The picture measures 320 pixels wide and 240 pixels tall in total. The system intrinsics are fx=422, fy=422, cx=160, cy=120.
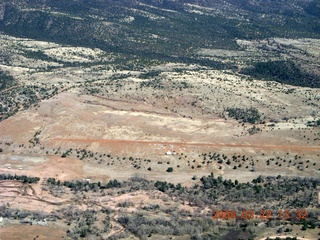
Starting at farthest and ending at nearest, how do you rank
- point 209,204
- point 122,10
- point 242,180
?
point 122,10, point 242,180, point 209,204

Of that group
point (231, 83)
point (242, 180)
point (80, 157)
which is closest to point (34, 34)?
point (231, 83)

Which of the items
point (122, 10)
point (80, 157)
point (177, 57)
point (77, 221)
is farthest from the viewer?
point (122, 10)

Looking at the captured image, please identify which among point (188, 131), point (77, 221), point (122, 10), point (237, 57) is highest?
point (122, 10)

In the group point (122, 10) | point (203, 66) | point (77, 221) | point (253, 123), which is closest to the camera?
point (77, 221)

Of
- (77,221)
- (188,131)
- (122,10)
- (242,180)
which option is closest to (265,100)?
(188,131)

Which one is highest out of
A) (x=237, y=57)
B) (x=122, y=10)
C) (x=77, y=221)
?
(x=122, y=10)

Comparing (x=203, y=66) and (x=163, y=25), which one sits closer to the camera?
(x=203, y=66)

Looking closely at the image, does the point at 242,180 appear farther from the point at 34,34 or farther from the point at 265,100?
the point at 34,34

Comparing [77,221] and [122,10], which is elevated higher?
[122,10]

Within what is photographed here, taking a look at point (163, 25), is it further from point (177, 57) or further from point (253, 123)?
point (253, 123)
